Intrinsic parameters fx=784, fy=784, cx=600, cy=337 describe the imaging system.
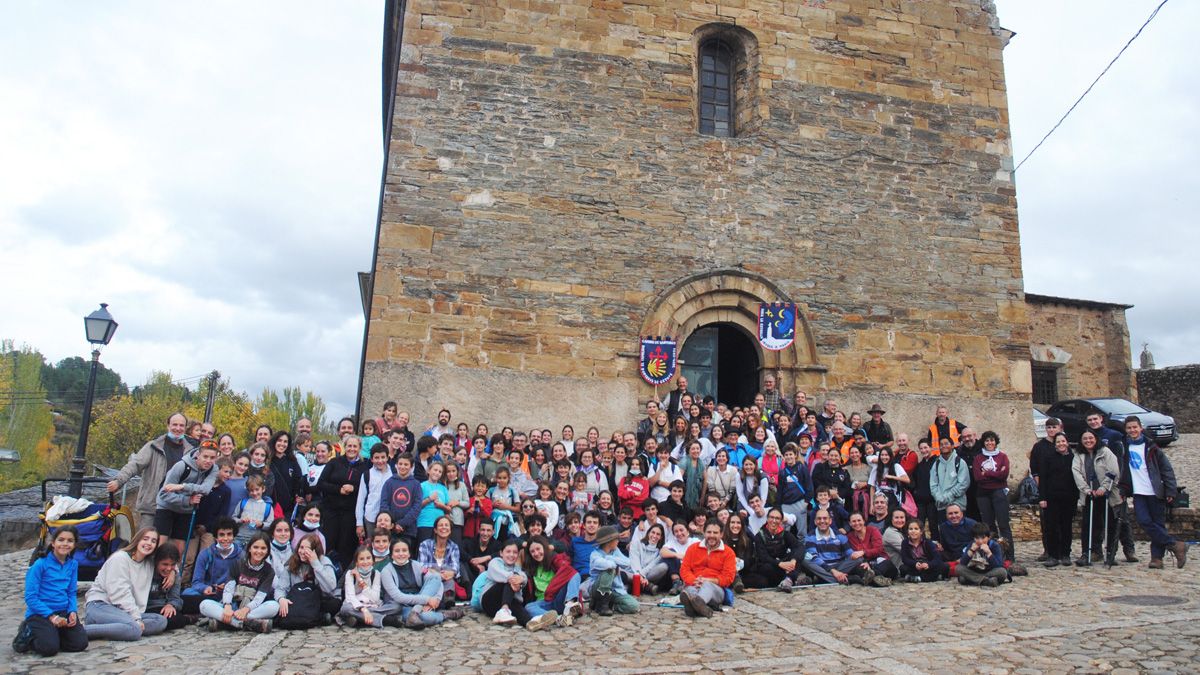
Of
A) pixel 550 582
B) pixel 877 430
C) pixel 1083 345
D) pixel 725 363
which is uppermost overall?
pixel 1083 345

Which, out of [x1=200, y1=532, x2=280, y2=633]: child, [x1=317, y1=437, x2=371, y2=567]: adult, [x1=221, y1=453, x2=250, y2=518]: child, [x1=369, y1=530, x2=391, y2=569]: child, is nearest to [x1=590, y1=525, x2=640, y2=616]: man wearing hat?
[x1=369, y1=530, x2=391, y2=569]: child

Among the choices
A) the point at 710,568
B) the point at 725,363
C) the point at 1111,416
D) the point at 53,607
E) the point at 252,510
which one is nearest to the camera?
the point at 53,607

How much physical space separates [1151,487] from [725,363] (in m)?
6.25

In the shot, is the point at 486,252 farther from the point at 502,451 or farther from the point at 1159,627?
the point at 1159,627

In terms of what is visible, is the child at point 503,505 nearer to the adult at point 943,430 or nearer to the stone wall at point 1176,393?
the adult at point 943,430

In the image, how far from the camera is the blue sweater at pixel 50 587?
5.00m

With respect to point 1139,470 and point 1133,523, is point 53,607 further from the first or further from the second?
point 1133,523

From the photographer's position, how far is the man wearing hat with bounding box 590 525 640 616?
251 inches

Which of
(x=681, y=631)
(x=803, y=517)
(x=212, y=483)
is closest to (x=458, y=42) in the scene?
(x=212, y=483)

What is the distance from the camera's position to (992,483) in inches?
322

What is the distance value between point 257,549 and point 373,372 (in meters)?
4.06

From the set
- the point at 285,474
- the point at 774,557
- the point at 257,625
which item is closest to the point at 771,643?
the point at 774,557

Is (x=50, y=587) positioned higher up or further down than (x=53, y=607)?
higher up

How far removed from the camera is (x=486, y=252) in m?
10.4
